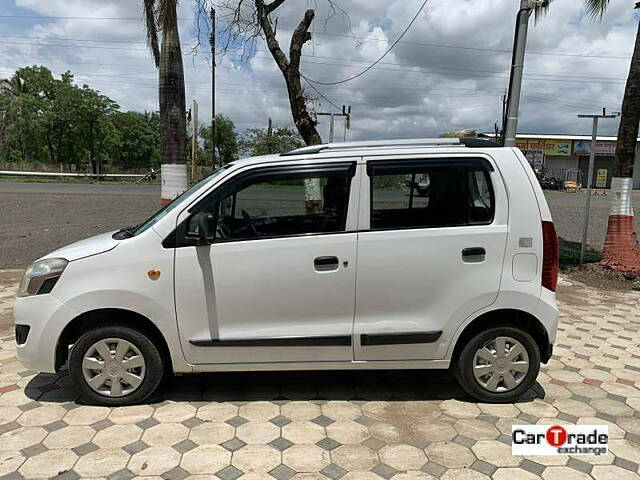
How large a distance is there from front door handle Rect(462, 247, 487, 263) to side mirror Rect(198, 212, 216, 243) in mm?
1800

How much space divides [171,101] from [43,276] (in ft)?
14.1

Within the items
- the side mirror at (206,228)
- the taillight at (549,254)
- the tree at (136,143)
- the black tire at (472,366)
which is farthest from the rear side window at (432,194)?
the tree at (136,143)

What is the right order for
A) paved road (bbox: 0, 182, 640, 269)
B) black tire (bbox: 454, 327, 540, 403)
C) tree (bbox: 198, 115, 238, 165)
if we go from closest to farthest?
black tire (bbox: 454, 327, 540, 403), paved road (bbox: 0, 182, 640, 269), tree (bbox: 198, 115, 238, 165)

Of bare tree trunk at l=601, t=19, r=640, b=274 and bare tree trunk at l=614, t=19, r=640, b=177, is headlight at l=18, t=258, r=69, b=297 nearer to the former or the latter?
bare tree trunk at l=601, t=19, r=640, b=274

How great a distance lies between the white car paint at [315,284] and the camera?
3.34 m

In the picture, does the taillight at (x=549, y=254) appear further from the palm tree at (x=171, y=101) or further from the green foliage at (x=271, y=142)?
the green foliage at (x=271, y=142)

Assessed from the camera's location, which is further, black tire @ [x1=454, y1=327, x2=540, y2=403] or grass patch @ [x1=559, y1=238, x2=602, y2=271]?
grass patch @ [x1=559, y1=238, x2=602, y2=271]

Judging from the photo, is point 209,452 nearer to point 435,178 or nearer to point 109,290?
point 109,290

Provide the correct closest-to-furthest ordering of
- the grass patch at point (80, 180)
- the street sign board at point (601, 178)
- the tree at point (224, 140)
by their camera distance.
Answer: the grass patch at point (80, 180)
the street sign board at point (601, 178)
the tree at point (224, 140)

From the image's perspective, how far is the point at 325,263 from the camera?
3363 millimetres

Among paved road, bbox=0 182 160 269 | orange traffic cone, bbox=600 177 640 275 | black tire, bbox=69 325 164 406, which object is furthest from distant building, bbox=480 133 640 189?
black tire, bbox=69 325 164 406

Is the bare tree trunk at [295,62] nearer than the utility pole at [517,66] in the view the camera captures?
No

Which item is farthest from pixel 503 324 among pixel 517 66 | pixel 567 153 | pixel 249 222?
pixel 567 153

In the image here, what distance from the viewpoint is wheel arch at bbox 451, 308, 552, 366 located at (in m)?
3.54
